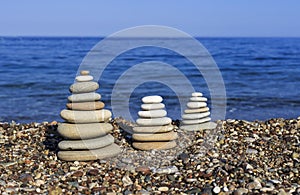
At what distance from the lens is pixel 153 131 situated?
663cm

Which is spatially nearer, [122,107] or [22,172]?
[22,172]

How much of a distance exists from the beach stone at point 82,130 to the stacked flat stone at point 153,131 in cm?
65

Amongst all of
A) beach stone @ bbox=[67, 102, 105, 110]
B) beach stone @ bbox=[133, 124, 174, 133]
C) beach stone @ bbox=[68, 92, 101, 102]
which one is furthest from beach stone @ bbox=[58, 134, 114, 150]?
beach stone @ bbox=[133, 124, 174, 133]

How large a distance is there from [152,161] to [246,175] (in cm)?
137

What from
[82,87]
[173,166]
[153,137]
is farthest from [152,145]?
[82,87]

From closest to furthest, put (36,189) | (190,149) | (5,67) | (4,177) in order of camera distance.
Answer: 1. (36,189)
2. (4,177)
3. (190,149)
4. (5,67)

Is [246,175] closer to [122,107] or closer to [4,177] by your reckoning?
[4,177]

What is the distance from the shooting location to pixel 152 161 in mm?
6090

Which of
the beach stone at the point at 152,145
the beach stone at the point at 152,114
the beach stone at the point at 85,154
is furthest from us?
the beach stone at the point at 152,114

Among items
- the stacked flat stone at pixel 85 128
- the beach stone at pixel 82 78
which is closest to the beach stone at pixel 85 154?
the stacked flat stone at pixel 85 128

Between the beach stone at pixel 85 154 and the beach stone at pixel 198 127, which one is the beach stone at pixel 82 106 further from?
the beach stone at pixel 198 127

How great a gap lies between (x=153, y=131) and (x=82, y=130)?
1.13m

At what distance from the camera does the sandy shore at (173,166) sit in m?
5.12

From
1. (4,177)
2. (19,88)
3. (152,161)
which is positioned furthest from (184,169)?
(19,88)
